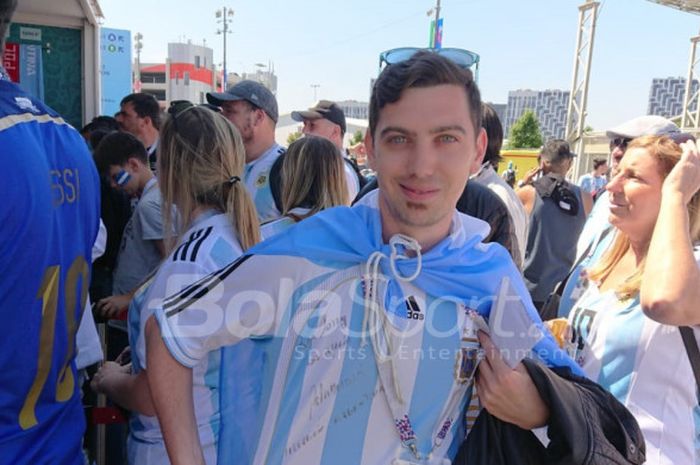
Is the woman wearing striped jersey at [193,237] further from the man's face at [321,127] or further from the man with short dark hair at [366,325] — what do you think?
the man's face at [321,127]

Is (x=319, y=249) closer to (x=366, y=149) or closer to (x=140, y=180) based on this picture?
(x=366, y=149)

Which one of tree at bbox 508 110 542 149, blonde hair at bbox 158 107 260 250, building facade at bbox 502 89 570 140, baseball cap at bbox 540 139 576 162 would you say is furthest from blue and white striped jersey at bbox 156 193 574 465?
building facade at bbox 502 89 570 140

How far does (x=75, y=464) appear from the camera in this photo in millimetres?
1721

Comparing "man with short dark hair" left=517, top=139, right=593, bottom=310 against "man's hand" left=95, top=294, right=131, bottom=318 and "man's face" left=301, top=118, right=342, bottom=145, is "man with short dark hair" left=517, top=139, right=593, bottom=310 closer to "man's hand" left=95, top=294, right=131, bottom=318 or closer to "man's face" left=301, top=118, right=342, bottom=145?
"man's face" left=301, top=118, right=342, bottom=145

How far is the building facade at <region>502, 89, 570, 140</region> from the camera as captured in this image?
120 metres

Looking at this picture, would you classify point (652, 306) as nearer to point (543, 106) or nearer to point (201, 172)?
point (201, 172)

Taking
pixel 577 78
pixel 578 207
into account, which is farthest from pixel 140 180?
pixel 577 78

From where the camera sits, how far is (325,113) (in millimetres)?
5797

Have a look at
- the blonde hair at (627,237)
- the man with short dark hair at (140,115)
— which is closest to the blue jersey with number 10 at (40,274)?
the blonde hair at (627,237)

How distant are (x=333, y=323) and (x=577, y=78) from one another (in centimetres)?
2424

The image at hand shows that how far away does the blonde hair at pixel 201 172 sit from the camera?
2.15 meters

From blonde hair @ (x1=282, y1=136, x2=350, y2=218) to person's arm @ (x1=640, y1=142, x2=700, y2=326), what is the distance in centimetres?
163

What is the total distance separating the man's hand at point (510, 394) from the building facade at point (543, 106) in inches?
4698

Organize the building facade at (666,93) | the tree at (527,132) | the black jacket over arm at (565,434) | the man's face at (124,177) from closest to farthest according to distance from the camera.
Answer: the black jacket over arm at (565,434) → the man's face at (124,177) → the tree at (527,132) → the building facade at (666,93)
